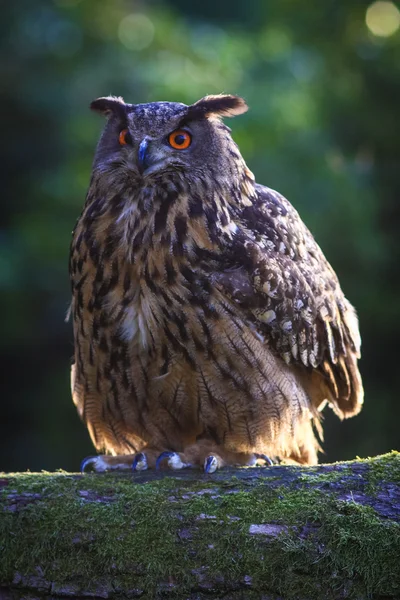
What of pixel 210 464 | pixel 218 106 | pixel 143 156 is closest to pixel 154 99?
pixel 218 106

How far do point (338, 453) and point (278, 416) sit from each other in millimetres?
3535

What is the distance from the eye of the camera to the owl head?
2738 mm

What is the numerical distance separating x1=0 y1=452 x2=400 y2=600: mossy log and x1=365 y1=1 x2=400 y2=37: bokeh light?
17.6ft

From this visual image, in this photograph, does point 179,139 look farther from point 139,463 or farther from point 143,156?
point 139,463

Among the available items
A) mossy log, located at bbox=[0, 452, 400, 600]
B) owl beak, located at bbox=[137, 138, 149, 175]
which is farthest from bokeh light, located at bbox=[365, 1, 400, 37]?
mossy log, located at bbox=[0, 452, 400, 600]

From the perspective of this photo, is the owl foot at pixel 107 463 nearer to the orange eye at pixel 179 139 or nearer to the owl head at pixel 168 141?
the owl head at pixel 168 141

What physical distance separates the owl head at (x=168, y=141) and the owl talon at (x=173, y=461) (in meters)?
0.94

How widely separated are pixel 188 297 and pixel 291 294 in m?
0.41

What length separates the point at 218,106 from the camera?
2.90 metres

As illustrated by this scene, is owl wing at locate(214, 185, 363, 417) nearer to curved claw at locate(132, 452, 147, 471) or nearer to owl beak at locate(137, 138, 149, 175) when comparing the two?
owl beak at locate(137, 138, 149, 175)

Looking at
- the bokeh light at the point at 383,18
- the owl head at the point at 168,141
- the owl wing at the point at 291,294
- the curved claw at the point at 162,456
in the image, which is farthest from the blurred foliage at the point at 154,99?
the curved claw at the point at 162,456

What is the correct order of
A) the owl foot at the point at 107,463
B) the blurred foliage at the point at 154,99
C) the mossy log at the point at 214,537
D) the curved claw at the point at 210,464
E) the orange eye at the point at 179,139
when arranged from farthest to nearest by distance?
the blurred foliage at the point at 154,99 < the owl foot at the point at 107,463 < the orange eye at the point at 179,139 < the curved claw at the point at 210,464 < the mossy log at the point at 214,537

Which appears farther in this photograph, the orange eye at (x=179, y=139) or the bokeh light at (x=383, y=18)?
the bokeh light at (x=383, y=18)

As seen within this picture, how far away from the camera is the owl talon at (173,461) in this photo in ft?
9.05
